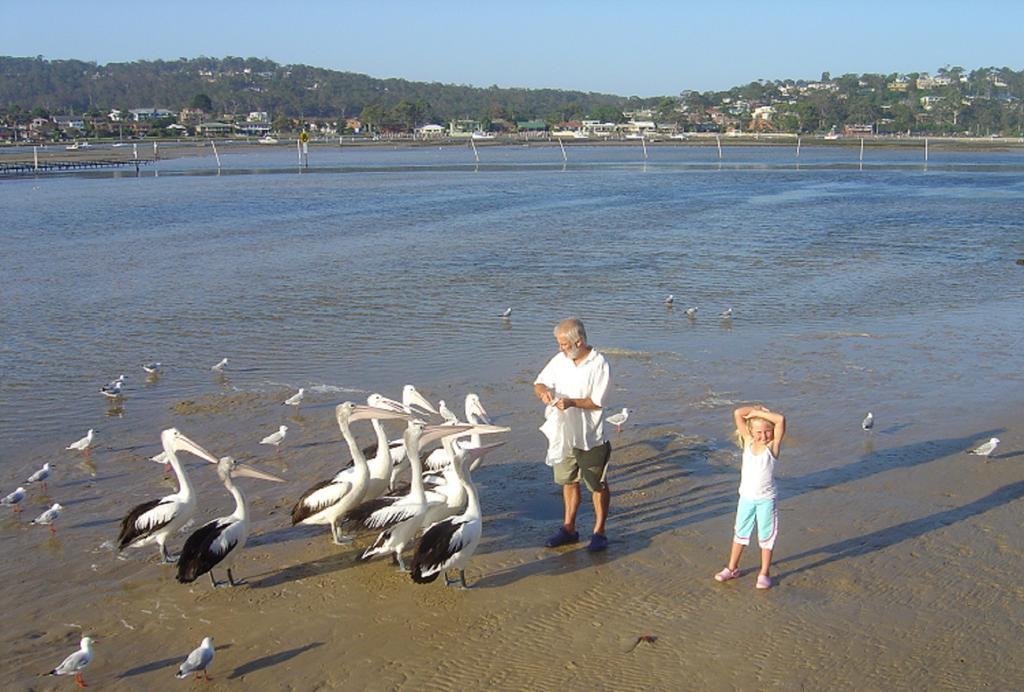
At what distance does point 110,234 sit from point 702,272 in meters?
18.0

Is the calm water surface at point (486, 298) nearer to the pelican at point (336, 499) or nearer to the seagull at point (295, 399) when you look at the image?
the seagull at point (295, 399)

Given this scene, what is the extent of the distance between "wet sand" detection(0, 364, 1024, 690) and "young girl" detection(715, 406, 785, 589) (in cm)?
36

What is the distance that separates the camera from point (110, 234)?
94.8 feet

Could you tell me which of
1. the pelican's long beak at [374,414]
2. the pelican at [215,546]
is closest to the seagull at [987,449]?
the pelican's long beak at [374,414]

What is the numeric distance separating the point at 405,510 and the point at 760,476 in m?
2.48

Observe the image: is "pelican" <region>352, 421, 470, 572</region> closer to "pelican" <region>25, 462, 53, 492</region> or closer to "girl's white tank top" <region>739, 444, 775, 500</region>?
"girl's white tank top" <region>739, 444, 775, 500</region>

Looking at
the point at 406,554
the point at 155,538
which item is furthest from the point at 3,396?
the point at 406,554

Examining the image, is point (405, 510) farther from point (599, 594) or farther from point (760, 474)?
point (760, 474)

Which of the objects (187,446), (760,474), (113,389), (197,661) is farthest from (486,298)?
(197,661)

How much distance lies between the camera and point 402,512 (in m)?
6.89

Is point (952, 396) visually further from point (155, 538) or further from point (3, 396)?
point (3, 396)

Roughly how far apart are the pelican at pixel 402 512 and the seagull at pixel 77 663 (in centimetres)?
190

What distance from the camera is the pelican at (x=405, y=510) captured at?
6802 millimetres

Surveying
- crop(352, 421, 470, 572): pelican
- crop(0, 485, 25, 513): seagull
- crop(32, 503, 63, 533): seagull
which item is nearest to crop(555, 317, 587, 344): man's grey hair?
crop(352, 421, 470, 572): pelican
